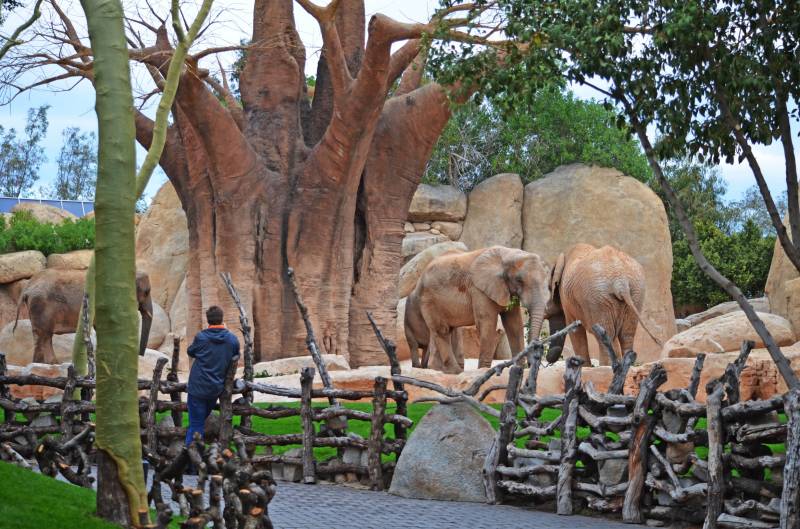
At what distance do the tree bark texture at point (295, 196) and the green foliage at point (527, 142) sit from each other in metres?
12.0

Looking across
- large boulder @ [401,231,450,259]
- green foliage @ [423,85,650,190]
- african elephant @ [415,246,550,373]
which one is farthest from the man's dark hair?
green foliage @ [423,85,650,190]

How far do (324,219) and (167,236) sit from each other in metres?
12.8

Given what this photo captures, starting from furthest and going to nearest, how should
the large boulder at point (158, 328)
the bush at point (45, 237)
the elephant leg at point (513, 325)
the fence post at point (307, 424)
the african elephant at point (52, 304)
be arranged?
the bush at point (45, 237), the large boulder at point (158, 328), the african elephant at point (52, 304), the elephant leg at point (513, 325), the fence post at point (307, 424)

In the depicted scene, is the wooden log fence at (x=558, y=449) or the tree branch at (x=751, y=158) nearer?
the wooden log fence at (x=558, y=449)

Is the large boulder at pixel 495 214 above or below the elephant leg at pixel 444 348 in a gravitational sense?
above

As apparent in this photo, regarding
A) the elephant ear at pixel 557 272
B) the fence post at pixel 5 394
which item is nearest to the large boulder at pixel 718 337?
the elephant ear at pixel 557 272

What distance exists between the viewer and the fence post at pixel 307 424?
10664 mm

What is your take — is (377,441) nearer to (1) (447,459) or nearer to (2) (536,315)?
(1) (447,459)

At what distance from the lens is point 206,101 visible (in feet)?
59.7

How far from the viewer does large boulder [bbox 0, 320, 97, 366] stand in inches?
993

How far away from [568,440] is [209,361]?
317 centimetres

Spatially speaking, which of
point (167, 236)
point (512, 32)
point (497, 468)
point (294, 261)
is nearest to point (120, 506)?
point (497, 468)

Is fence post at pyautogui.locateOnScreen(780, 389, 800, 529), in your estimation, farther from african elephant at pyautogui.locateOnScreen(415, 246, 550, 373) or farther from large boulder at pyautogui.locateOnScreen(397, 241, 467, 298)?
large boulder at pyautogui.locateOnScreen(397, 241, 467, 298)

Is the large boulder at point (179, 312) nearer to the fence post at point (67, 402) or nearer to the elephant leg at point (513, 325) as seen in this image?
the elephant leg at point (513, 325)
